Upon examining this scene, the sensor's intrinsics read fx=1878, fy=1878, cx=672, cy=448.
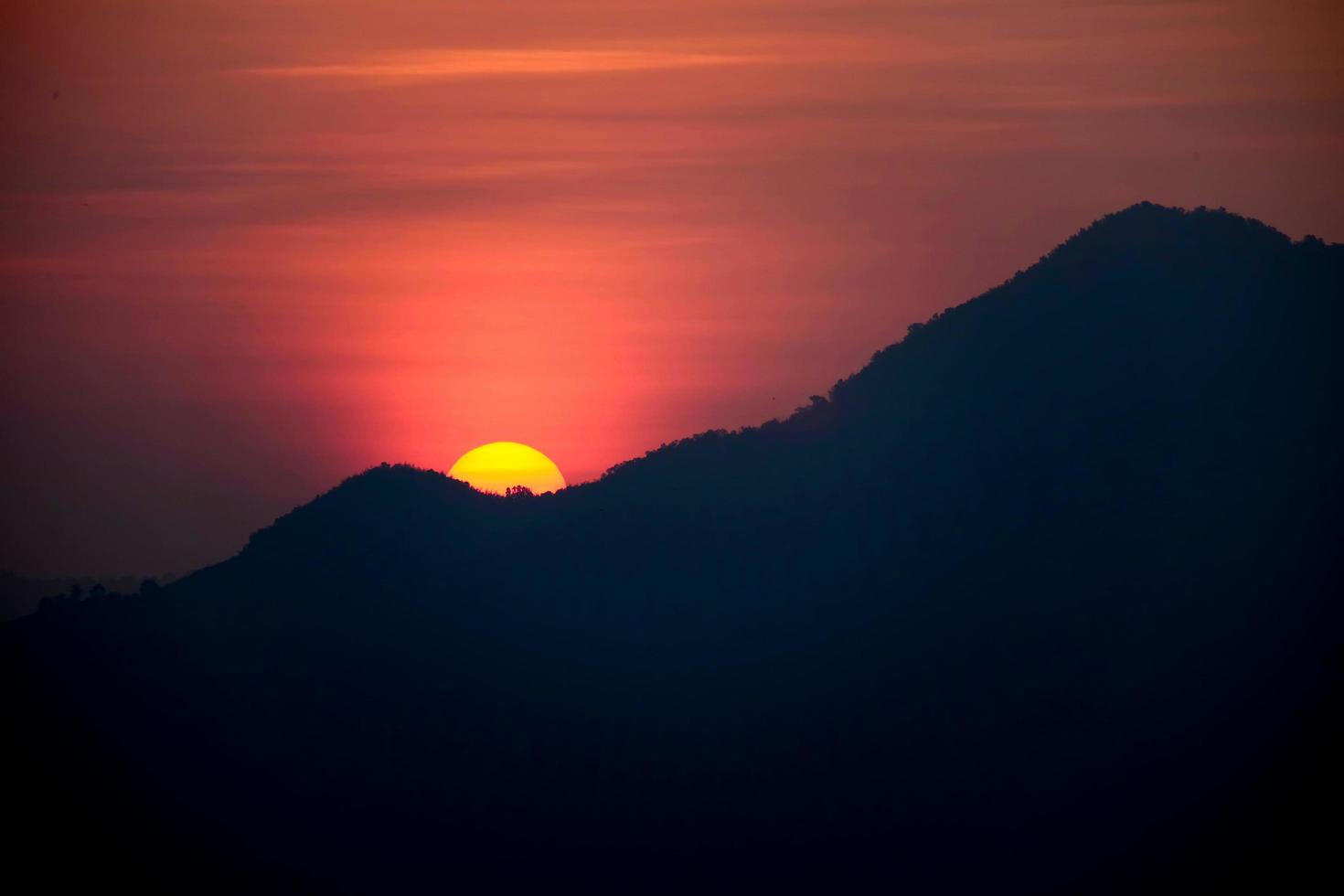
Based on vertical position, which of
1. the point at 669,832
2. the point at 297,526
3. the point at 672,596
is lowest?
the point at 669,832

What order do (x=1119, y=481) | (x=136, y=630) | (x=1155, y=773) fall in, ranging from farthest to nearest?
(x=136, y=630) < (x=1119, y=481) < (x=1155, y=773)

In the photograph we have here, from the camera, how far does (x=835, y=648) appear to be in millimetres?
82438

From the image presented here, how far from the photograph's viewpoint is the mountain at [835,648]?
76562 mm

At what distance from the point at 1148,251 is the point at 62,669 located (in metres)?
53.5

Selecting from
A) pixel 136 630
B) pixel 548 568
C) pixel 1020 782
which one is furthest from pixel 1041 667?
pixel 136 630

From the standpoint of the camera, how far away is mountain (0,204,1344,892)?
76.6 meters

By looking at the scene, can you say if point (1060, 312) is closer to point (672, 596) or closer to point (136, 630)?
point (672, 596)

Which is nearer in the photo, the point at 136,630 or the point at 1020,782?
the point at 1020,782

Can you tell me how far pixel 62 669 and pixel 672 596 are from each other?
2826 centimetres

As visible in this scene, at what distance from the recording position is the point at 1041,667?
79.4 metres

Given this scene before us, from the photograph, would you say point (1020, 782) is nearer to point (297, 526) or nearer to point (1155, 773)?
point (1155, 773)

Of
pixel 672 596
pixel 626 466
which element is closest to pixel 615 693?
pixel 672 596

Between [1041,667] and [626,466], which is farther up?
[626,466]

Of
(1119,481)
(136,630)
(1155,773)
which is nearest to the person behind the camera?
(1155,773)
